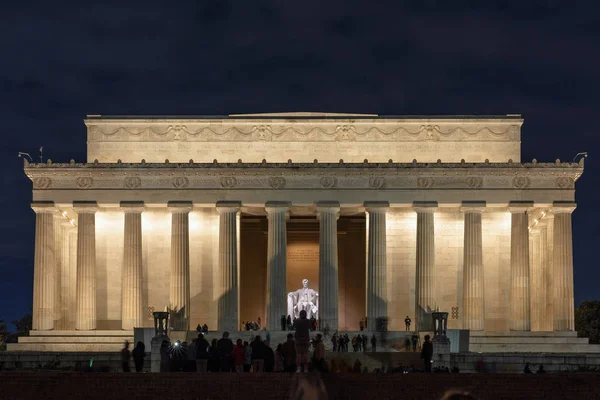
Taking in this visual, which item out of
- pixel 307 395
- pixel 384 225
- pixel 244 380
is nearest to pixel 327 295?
pixel 384 225

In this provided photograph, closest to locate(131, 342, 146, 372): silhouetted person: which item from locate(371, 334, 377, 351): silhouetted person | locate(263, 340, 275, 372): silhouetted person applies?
locate(263, 340, 275, 372): silhouetted person

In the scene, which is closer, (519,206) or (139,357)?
(139,357)

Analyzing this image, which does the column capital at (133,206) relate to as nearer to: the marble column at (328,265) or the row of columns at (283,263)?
the row of columns at (283,263)

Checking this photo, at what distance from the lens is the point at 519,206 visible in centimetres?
7869

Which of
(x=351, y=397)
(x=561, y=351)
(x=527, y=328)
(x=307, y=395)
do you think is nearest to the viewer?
(x=307, y=395)

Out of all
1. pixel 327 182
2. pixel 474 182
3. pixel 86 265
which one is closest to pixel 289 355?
pixel 327 182

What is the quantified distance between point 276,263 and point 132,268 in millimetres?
9533

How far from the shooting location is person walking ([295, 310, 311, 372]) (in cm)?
4125

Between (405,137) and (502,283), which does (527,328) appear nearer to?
(502,283)

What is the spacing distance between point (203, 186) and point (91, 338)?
483 inches

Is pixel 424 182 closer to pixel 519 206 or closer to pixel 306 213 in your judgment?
pixel 519 206

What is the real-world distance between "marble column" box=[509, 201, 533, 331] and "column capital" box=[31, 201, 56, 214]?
30.4 meters

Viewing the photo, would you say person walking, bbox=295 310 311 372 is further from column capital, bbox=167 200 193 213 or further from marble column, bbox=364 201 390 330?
column capital, bbox=167 200 193 213

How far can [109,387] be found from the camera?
149 feet
